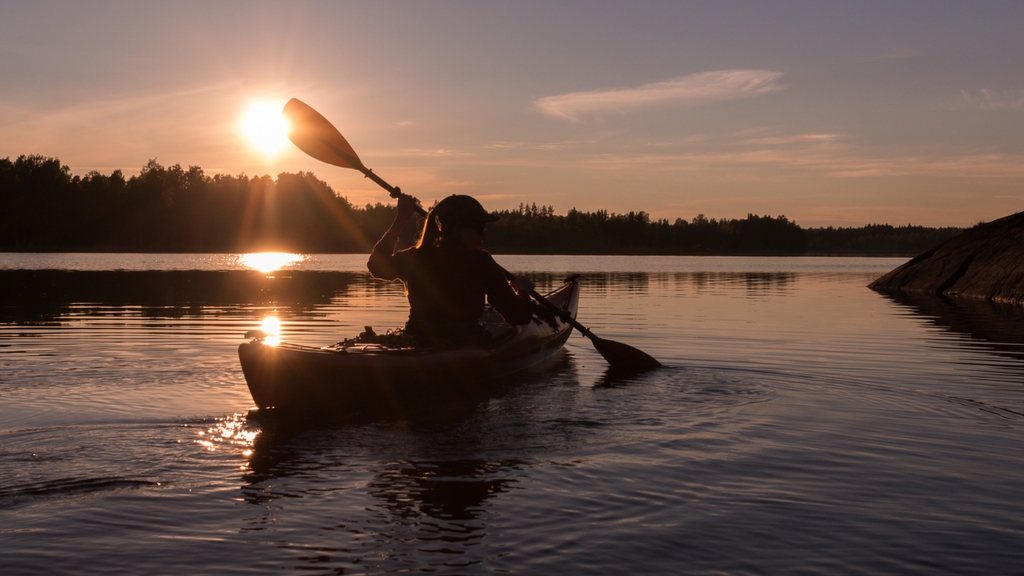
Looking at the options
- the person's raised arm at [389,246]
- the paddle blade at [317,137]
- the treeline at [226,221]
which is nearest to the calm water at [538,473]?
the person's raised arm at [389,246]

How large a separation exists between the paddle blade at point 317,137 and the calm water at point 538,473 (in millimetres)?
2869

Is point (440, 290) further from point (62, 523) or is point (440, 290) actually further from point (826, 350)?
point (826, 350)

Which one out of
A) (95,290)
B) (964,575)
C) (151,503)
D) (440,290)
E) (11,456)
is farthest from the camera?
(95,290)

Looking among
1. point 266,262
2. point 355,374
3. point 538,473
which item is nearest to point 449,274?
point 355,374

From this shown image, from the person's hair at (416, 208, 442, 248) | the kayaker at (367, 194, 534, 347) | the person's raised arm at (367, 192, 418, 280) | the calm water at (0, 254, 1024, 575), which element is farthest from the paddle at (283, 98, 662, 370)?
the person's hair at (416, 208, 442, 248)

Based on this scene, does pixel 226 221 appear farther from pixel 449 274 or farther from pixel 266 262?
pixel 449 274

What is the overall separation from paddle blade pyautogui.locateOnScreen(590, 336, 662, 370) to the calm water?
319mm

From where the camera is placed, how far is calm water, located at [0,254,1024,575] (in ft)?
12.6

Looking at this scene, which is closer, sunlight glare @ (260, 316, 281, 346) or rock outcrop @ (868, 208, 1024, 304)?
sunlight glare @ (260, 316, 281, 346)

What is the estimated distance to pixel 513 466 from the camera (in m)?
5.45

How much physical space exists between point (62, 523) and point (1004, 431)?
6.84 metres

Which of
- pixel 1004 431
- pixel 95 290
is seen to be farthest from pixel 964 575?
pixel 95 290

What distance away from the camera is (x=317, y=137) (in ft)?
34.5

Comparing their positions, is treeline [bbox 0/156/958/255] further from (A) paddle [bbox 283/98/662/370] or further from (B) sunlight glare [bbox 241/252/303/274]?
(A) paddle [bbox 283/98/662/370]
